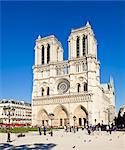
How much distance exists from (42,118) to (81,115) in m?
12.1

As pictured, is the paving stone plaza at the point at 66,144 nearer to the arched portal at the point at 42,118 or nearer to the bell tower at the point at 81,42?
the bell tower at the point at 81,42

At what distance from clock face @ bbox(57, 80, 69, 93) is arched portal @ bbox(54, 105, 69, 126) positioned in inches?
176

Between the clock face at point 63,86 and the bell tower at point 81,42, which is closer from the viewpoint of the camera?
the bell tower at point 81,42

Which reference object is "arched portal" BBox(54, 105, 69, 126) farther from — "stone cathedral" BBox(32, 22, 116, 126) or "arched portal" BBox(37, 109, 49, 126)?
"arched portal" BBox(37, 109, 49, 126)

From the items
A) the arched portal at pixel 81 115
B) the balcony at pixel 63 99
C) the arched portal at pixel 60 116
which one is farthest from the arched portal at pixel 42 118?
the arched portal at pixel 81 115

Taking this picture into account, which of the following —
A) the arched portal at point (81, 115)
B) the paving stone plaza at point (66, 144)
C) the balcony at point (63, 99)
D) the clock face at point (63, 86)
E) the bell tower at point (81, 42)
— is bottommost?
the paving stone plaza at point (66, 144)

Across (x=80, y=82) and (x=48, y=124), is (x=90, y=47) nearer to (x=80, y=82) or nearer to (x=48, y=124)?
(x=80, y=82)

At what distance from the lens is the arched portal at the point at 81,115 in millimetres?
62406

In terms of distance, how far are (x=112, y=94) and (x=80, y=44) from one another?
40.6m

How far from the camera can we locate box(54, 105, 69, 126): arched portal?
6588 cm

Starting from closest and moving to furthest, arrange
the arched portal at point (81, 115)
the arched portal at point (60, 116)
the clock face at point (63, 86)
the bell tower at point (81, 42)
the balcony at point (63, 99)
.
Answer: the balcony at point (63, 99) → the arched portal at point (81, 115) → the bell tower at point (81, 42) → the arched portal at point (60, 116) → the clock face at point (63, 86)

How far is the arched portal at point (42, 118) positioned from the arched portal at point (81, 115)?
9.29 metres

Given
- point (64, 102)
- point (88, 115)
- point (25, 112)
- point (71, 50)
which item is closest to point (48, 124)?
point (64, 102)

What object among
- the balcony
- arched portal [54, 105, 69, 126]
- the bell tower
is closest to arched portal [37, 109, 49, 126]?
the balcony
